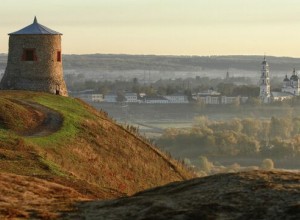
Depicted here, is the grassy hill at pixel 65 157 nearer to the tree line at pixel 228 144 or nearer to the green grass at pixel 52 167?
the green grass at pixel 52 167

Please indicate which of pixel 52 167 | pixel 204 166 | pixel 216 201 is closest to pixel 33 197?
pixel 216 201

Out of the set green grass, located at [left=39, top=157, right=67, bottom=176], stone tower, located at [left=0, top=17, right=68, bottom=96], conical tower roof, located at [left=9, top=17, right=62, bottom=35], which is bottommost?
green grass, located at [left=39, top=157, right=67, bottom=176]

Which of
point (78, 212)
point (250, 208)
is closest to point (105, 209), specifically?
point (78, 212)

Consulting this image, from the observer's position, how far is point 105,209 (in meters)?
17.8

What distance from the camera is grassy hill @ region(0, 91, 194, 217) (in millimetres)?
20766

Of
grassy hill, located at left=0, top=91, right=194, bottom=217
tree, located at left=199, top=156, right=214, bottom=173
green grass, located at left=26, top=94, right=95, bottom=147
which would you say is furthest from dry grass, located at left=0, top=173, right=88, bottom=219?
tree, located at left=199, top=156, right=214, bottom=173

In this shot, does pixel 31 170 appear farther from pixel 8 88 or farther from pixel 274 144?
pixel 274 144

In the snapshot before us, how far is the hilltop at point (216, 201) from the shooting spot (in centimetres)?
1622

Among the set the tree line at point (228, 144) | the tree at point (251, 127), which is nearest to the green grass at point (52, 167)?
the tree line at point (228, 144)

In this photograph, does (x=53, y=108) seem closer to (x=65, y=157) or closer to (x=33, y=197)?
(x=65, y=157)

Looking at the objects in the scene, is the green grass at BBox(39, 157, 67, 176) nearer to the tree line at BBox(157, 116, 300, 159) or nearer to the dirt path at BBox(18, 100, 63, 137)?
the dirt path at BBox(18, 100, 63, 137)

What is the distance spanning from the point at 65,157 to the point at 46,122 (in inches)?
219

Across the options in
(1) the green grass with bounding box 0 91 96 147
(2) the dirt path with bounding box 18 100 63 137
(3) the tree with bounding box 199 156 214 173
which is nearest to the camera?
(1) the green grass with bounding box 0 91 96 147

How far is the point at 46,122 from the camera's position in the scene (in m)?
35.3
